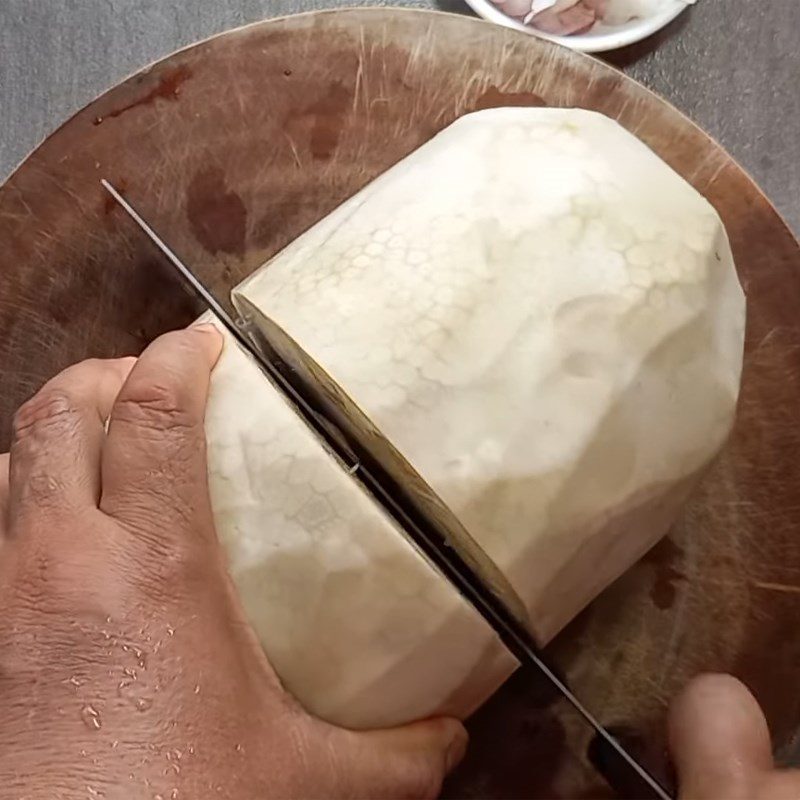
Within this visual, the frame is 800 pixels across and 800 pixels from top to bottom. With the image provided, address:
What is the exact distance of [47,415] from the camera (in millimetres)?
969

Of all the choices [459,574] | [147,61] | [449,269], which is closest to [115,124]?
[147,61]

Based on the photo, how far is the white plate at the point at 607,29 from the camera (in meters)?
1.46

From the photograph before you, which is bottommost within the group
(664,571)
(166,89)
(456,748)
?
(664,571)

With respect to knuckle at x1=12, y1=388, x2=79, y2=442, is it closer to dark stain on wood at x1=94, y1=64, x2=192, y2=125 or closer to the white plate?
dark stain on wood at x1=94, y1=64, x2=192, y2=125

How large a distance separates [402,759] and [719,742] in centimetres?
31

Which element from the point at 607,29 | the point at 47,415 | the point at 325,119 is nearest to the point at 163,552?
the point at 47,415

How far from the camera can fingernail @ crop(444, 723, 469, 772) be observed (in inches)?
41.8

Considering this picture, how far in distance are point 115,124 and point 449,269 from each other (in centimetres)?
52

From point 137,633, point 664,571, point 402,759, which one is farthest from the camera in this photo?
point 664,571

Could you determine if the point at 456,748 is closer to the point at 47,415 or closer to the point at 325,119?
the point at 47,415

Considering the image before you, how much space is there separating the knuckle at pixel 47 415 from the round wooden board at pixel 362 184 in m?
0.26

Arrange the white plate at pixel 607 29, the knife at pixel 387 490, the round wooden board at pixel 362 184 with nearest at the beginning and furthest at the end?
the knife at pixel 387 490
the round wooden board at pixel 362 184
the white plate at pixel 607 29

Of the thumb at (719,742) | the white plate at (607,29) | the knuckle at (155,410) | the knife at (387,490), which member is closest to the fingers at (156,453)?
the knuckle at (155,410)

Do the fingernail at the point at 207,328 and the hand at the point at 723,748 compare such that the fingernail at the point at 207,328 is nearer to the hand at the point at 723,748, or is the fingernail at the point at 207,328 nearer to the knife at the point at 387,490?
the knife at the point at 387,490
